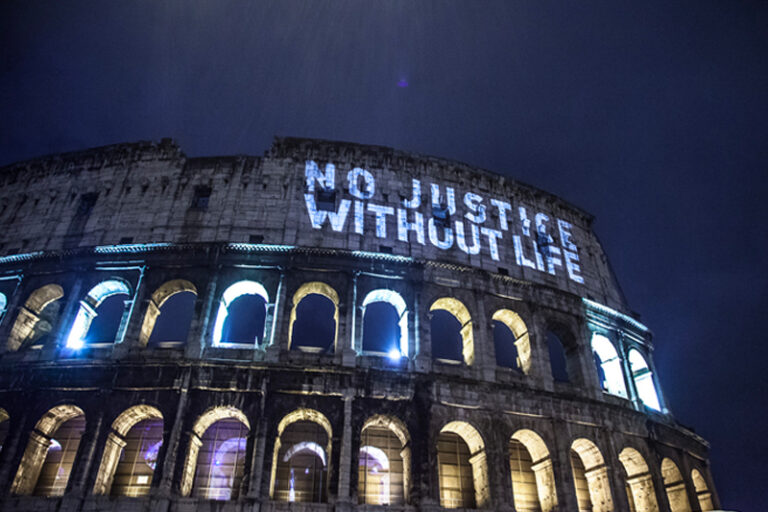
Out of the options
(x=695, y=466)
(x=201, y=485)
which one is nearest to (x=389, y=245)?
(x=201, y=485)

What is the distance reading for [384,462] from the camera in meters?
17.1

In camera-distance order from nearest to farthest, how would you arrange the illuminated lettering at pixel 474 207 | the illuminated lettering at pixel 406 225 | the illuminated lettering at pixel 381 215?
the illuminated lettering at pixel 381 215
the illuminated lettering at pixel 406 225
the illuminated lettering at pixel 474 207

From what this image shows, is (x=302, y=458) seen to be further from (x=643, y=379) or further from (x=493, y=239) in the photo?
(x=643, y=379)

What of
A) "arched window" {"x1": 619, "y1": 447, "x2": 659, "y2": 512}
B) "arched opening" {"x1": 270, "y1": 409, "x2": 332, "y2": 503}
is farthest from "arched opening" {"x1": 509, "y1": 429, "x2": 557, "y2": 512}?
"arched opening" {"x1": 270, "y1": 409, "x2": 332, "y2": 503}

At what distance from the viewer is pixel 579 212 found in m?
26.6

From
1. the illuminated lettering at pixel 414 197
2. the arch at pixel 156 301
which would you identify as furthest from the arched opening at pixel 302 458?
the illuminated lettering at pixel 414 197

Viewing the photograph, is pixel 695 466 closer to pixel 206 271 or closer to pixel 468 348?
pixel 468 348

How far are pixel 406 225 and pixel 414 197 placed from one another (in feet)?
5.81

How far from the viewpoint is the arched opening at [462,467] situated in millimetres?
16859

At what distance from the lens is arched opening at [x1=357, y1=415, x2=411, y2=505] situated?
647 inches

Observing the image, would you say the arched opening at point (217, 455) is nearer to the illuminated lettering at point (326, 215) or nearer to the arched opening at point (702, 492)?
the illuminated lettering at point (326, 215)

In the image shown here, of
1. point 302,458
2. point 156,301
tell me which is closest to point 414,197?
point 156,301

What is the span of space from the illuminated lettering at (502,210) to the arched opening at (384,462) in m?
11.3

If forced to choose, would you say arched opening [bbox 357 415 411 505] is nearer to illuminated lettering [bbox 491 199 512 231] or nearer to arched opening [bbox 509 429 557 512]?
arched opening [bbox 509 429 557 512]
